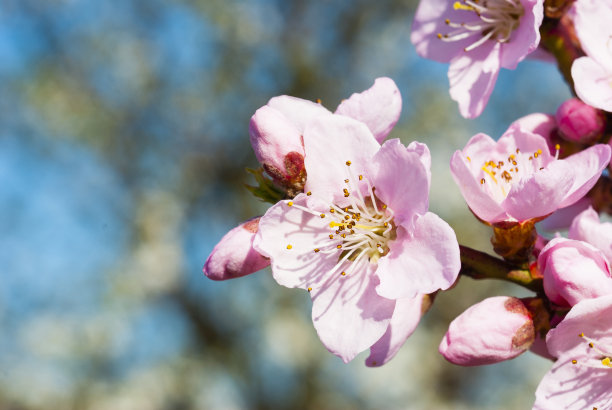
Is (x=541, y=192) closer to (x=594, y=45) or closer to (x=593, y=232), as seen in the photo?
(x=593, y=232)

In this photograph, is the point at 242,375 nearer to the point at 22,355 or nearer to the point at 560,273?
the point at 22,355

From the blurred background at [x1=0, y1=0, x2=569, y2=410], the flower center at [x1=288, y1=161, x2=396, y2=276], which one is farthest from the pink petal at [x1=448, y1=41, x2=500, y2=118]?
the blurred background at [x1=0, y1=0, x2=569, y2=410]

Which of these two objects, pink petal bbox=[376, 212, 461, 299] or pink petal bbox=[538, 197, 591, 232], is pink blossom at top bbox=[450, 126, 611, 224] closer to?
pink petal bbox=[376, 212, 461, 299]

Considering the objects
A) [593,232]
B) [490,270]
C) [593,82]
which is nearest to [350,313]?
[490,270]

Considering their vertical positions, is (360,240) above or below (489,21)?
below

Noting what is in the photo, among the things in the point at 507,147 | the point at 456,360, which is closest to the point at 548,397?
the point at 456,360
